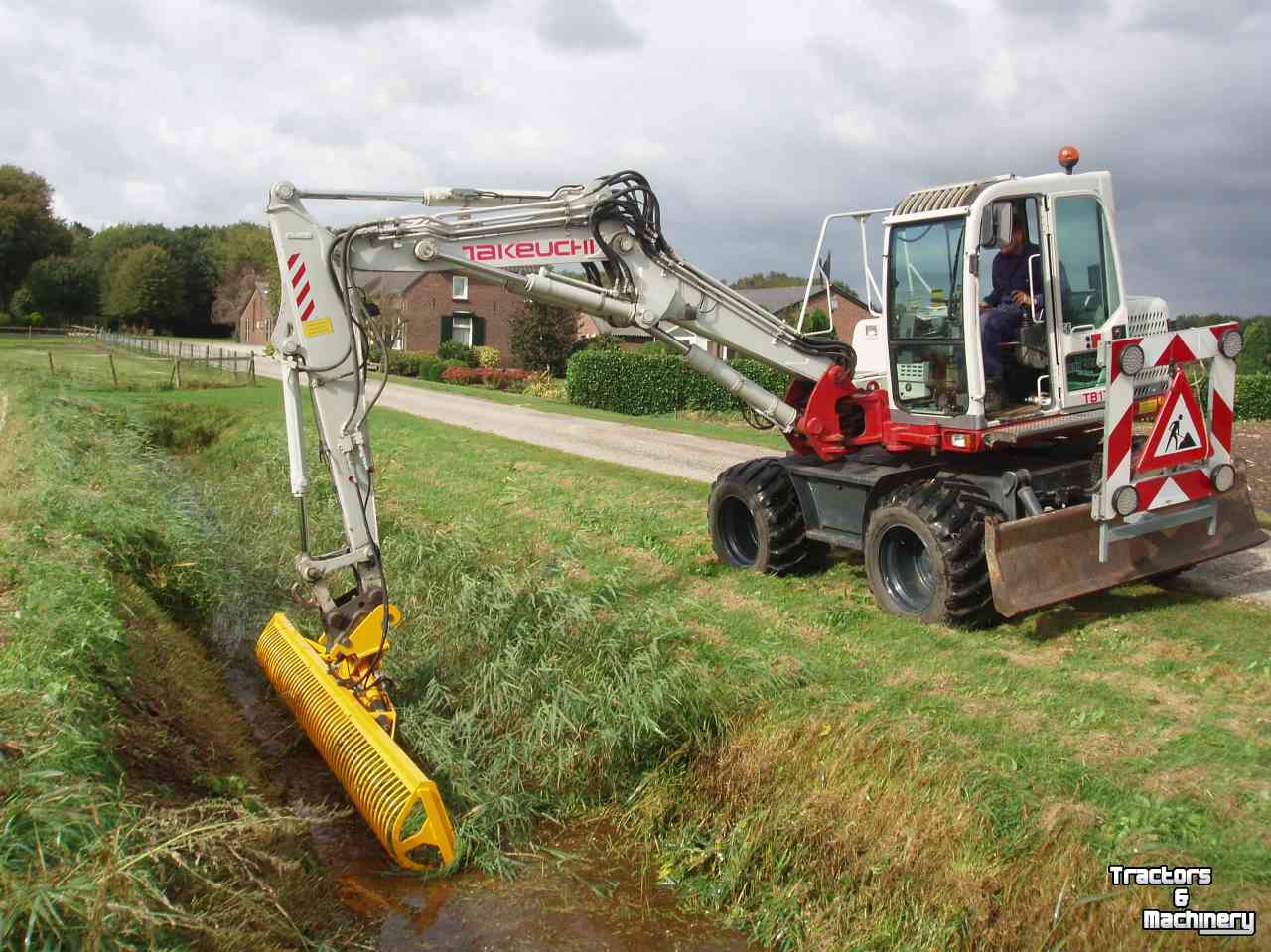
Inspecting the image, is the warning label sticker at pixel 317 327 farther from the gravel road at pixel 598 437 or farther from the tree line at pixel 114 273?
the tree line at pixel 114 273

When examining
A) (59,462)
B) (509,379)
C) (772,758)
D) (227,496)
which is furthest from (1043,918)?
(509,379)

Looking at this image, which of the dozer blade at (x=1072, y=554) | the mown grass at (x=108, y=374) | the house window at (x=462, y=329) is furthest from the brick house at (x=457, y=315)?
the dozer blade at (x=1072, y=554)

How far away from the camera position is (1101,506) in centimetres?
682

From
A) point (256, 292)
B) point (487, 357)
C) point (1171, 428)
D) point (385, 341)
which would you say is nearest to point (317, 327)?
point (385, 341)

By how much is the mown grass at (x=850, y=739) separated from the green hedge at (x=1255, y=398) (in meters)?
21.0

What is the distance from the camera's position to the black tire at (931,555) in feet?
23.3

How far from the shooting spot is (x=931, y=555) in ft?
23.6

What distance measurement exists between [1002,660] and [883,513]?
4.51 feet

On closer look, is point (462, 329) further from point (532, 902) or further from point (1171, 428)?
point (532, 902)

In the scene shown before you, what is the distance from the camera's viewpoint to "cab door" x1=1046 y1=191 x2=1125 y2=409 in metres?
7.36

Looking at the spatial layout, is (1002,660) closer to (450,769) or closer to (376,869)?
(450,769)

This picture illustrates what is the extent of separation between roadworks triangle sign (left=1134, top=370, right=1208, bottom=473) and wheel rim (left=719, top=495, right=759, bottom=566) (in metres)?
3.37

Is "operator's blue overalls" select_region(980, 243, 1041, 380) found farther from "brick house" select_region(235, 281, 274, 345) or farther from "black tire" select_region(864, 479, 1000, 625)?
"brick house" select_region(235, 281, 274, 345)

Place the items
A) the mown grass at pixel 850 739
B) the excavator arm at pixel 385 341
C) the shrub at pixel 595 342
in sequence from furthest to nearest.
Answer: the shrub at pixel 595 342
the excavator arm at pixel 385 341
the mown grass at pixel 850 739
